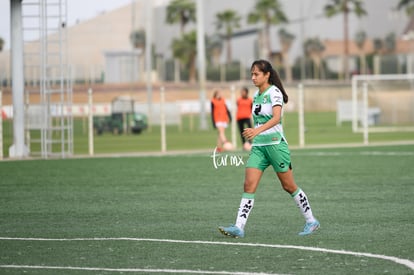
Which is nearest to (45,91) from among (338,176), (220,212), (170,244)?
(338,176)

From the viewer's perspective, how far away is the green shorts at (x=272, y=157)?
1290 centimetres

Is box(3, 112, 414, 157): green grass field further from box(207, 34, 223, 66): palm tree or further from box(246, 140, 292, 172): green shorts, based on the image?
box(207, 34, 223, 66): palm tree

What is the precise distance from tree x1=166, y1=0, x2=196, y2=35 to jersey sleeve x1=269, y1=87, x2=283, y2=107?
10301 centimetres

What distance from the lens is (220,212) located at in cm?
1614

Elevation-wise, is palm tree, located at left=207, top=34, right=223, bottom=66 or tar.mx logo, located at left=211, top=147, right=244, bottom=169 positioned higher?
palm tree, located at left=207, top=34, right=223, bottom=66

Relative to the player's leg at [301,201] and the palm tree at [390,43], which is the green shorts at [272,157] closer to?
the player's leg at [301,201]

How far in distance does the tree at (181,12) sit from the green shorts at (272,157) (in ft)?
338

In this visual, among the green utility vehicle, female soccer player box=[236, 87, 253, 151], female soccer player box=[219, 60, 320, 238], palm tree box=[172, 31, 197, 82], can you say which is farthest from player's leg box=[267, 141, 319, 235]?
palm tree box=[172, 31, 197, 82]

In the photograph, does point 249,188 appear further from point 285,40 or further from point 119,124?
point 285,40

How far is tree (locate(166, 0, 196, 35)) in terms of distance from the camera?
11631 cm

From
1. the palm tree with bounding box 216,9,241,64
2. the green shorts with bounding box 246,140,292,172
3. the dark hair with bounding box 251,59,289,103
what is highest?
the palm tree with bounding box 216,9,241,64

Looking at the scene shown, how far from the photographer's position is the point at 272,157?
12.9 metres

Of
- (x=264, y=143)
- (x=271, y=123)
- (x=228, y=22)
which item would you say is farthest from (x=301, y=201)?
(x=228, y=22)

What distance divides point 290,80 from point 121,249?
85409 mm
